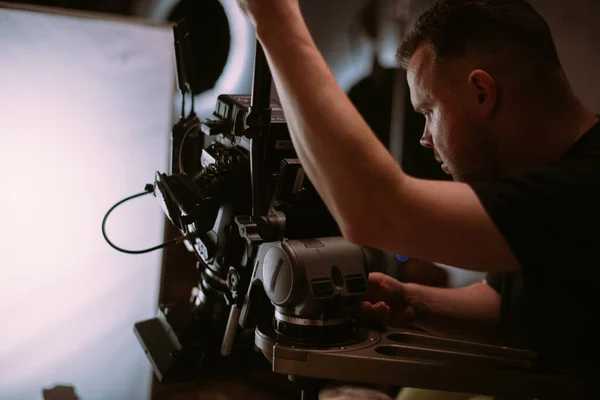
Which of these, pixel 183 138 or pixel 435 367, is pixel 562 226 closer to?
pixel 435 367

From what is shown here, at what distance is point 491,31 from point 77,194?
1262 millimetres

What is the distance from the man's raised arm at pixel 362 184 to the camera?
0.75 meters

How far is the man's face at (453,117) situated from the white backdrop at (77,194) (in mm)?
1017

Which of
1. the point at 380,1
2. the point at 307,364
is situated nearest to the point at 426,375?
the point at 307,364

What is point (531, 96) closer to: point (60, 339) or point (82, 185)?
point (82, 185)

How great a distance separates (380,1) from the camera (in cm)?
209

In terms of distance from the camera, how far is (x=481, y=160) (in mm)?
1001

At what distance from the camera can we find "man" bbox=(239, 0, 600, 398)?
745 mm

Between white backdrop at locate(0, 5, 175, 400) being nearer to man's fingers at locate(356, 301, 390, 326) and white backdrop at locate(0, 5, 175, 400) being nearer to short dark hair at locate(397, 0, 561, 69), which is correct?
man's fingers at locate(356, 301, 390, 326)

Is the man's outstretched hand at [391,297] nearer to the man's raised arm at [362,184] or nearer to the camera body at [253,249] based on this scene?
the camera body at [253,249]

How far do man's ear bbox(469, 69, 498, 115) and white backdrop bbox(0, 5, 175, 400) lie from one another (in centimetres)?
114

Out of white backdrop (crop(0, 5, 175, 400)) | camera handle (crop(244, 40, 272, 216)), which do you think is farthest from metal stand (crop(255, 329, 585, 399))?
white backdrop (crop(0, 5, 175, 400))

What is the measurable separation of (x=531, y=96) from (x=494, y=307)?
52 cm

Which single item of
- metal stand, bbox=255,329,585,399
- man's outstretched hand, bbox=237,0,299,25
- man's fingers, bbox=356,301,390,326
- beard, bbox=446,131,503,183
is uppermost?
man's outstretched hand, bbox=237,0,299,25
